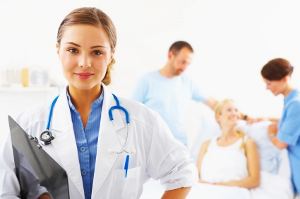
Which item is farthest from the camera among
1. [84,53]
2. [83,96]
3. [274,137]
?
[274,137]

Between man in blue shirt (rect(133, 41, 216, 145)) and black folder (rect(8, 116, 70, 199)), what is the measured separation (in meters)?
2.00

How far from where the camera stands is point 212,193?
6.79 ft

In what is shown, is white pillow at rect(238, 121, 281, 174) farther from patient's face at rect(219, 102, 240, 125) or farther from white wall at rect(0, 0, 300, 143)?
white wall at rect(0, 0, 300, 143)

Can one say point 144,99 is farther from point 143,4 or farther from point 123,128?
point 123,128

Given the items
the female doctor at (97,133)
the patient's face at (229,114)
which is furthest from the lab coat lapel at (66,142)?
the patient's face at (229,114)

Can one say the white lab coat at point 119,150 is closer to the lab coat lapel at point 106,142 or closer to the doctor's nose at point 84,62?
the lab coat lapel at point 106,142

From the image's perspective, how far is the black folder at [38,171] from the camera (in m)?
0.68

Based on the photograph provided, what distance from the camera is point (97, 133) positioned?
892mm

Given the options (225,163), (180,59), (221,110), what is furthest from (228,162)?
(180,59)

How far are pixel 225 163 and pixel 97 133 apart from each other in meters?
1.63

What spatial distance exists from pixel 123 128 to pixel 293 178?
67.6 inches

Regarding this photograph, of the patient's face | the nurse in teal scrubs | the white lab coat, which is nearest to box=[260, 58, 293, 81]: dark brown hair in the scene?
the nurse in teal scrubs

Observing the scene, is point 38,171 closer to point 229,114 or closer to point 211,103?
point 229,114

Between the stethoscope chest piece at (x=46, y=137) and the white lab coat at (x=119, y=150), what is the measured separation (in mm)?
13
